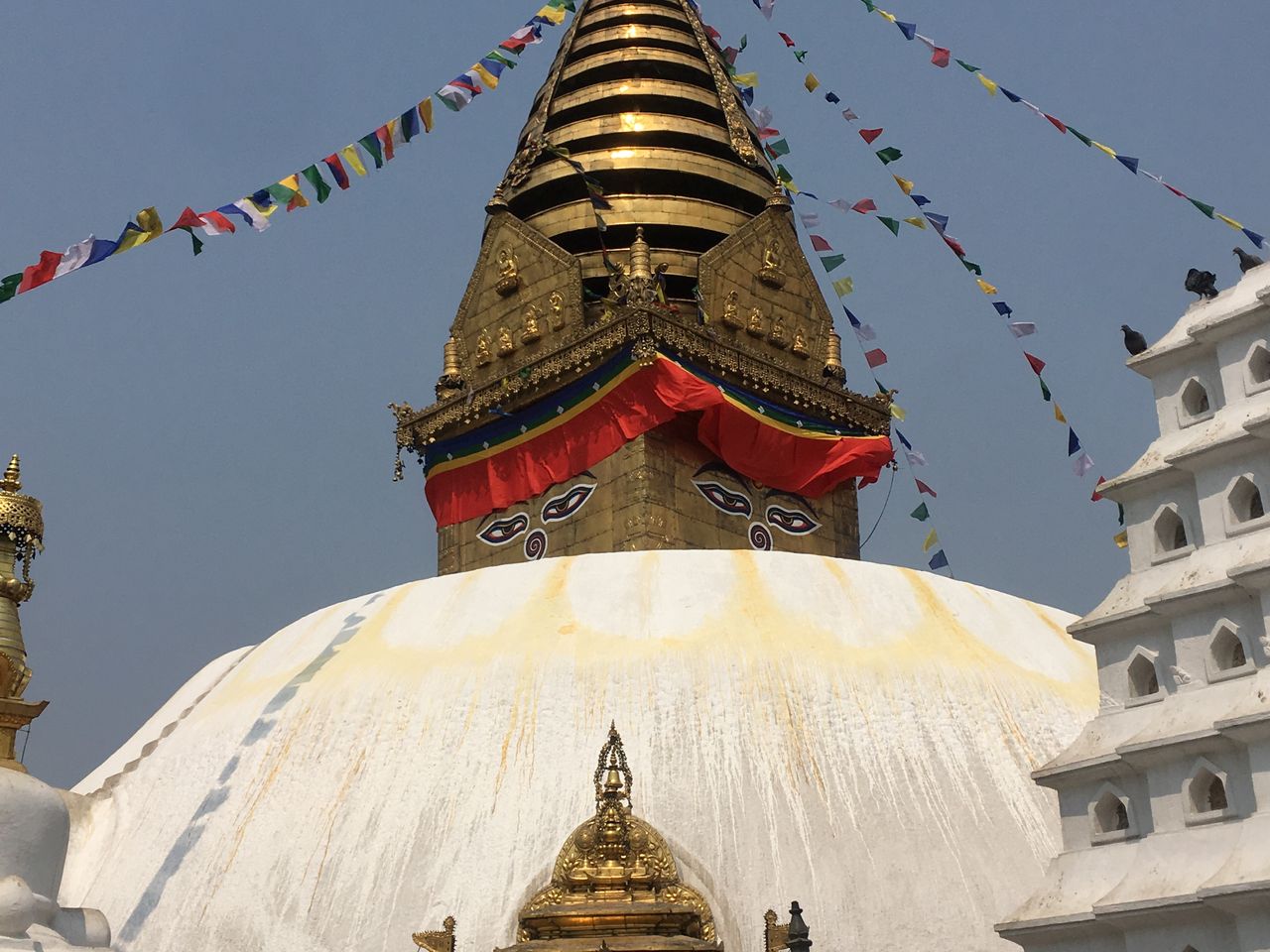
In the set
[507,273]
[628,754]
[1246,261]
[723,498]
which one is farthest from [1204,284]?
[507,273]

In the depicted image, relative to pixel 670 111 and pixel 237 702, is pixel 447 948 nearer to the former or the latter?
pixel 237 702

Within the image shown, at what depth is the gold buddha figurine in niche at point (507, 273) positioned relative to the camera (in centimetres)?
2375

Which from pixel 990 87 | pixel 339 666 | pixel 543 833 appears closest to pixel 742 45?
pixel 990 87

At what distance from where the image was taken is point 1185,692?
8.98 metres

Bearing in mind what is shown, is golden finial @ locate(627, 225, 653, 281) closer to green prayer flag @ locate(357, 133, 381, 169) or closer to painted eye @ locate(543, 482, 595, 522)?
painted eye @ locate(543, 482, 595, 522)

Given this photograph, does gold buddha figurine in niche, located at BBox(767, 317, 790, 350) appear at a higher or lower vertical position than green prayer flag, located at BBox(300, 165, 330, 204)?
higher

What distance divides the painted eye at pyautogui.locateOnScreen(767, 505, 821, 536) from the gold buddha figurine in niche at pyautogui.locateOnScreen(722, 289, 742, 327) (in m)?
2.82

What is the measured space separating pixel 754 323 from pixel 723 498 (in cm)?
290

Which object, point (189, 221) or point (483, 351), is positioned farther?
point (483, 351)

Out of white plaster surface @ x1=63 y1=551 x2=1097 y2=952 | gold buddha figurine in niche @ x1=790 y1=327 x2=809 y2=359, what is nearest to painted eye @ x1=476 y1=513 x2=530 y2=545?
gold buddha figurine in niche @ x1=790 y1=327 x2=809 y2=359

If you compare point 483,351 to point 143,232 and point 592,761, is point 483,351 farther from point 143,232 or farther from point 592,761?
point 592,761

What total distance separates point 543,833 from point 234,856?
2.36m

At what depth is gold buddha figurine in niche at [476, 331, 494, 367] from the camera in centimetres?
2383

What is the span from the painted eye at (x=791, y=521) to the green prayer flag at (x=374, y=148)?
991 cm
